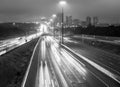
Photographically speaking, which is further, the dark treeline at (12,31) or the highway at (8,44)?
the dark treeline at (12,31)

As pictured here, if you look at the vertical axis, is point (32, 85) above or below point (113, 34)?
below

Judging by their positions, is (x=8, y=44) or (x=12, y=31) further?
(x=12, y=31)

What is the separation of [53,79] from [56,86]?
1.98 m

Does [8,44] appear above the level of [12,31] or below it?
below

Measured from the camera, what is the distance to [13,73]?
1698cm

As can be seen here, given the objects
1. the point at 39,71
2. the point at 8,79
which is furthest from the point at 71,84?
the point at 8,79

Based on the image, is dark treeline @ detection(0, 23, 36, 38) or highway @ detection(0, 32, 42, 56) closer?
highway @ detection(0, 32, 42, 56)

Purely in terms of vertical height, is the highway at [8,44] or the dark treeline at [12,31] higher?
the dark treeline at [12,31]

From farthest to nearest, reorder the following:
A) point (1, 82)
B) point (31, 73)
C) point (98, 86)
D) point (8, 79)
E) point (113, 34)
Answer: point (113, 34), point (31, 73), point (8, 79), point (1, 82), point (98, 86)

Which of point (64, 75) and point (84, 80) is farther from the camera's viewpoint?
point (64, 75)

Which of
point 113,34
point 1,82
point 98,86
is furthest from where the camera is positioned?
point 113,34

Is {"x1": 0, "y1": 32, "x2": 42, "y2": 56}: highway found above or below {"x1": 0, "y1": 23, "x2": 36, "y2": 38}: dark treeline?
below

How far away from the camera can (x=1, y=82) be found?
537 inches

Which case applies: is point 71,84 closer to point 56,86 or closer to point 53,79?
point 56,86
